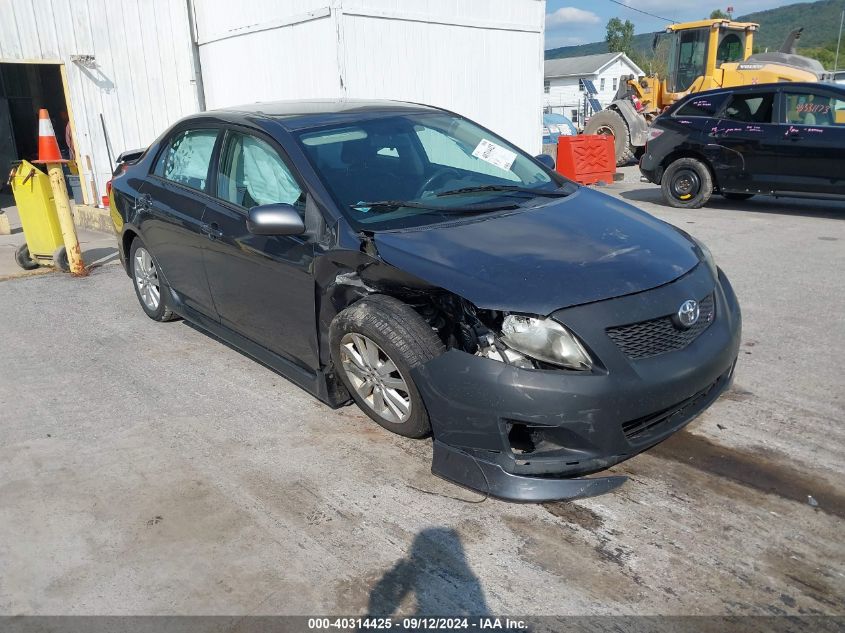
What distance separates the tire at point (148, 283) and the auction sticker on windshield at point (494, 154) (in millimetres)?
2512

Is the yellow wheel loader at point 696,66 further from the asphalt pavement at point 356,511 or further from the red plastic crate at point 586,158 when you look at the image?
the asphalt pavement at point 356,511

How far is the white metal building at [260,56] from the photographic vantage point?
989 centimetres

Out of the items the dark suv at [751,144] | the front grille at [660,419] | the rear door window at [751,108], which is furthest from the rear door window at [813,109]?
the front grille at [660,419]

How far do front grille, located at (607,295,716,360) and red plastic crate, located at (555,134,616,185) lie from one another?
943 centimetres

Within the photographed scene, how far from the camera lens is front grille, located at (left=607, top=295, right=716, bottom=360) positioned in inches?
114

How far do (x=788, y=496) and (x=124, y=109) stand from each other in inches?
461

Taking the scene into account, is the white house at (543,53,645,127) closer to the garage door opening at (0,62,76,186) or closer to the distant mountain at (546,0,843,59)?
the distant mountain at (546,0,843,59)

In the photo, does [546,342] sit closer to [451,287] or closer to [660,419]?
[451,287]

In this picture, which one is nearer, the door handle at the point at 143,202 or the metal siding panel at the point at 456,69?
the door handle at the point at 143,202

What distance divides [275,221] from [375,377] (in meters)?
0.92

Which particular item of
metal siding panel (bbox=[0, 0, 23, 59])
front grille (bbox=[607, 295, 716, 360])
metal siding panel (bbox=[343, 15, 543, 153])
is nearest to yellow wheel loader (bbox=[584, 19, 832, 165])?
metal siding panel (bbox=[343, 15, 543, 153])

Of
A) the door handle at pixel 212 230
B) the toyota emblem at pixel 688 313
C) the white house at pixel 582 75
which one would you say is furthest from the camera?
the white house at pixel 582 75

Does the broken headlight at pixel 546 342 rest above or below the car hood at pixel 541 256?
below

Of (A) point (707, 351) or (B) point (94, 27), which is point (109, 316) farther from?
(B) point (94, 27)
